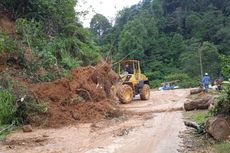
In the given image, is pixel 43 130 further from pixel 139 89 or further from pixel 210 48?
pixel 210 48

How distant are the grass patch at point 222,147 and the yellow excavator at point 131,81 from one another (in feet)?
38.8

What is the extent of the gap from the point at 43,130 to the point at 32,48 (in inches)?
231

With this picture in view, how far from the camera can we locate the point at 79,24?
24.3m

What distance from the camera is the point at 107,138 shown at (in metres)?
11.2

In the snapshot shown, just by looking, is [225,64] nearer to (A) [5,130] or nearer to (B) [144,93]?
(A) [5,130]

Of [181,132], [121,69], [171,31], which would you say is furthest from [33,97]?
[171,31]

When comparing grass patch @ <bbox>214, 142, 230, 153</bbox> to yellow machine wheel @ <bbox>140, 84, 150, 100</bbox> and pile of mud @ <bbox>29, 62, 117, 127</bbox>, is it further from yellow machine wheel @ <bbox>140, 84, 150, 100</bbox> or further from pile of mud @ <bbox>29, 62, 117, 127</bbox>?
yellow machine wheel @ <bbox>140, 84, 150, 100</bbox>

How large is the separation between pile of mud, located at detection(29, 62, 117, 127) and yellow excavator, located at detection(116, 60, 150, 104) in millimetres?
4808

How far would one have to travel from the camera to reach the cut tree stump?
33.0ft

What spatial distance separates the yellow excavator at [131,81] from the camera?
70.8 ft

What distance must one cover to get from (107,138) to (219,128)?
3.03 m

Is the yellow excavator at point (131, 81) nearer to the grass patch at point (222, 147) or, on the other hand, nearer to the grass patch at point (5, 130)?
the grass patch at point (5, 130)

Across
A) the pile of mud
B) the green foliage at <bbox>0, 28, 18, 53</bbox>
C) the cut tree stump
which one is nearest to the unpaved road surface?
the pile of mud

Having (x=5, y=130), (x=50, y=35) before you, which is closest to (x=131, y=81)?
(x=50, y=35)
